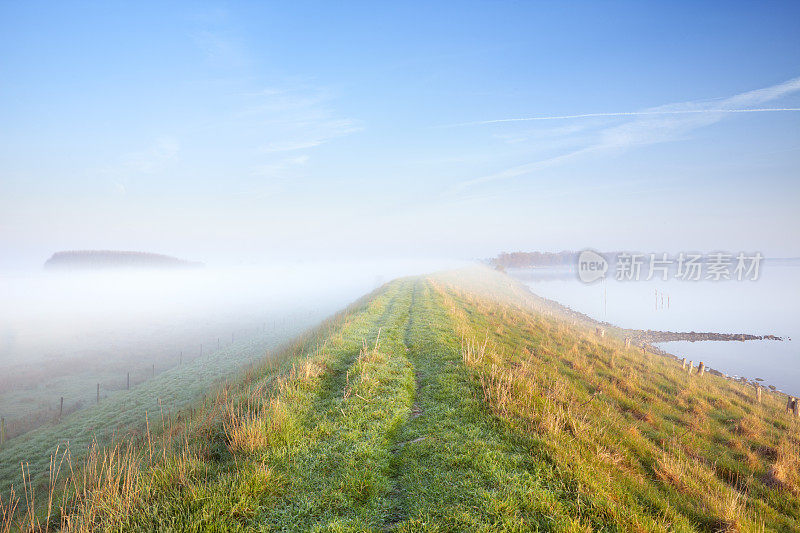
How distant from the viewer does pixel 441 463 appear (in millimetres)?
7359

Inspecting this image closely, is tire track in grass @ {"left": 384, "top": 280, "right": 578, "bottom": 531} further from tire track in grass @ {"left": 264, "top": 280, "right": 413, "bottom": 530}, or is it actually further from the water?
the water

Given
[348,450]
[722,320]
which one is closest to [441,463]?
[348,450]

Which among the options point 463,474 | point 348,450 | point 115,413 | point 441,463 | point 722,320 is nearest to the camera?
point 463,474

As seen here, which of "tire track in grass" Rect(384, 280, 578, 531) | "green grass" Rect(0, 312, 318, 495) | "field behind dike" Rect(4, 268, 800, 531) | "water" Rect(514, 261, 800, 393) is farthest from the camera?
"water" Rect(514, 261, 800, 393)

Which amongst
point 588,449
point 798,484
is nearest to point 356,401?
point 588,449

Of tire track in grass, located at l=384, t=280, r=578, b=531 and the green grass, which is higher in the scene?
tire track in grass, located at l=384, t=280, r=578, b=531

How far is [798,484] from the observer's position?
29.3 ft

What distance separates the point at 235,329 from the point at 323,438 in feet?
140

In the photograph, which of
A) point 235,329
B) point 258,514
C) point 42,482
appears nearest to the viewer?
point 258,514

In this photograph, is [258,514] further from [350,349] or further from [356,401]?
[350,349]

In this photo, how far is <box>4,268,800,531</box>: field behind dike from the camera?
19.3 ft

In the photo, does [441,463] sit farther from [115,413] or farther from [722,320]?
[722,320]

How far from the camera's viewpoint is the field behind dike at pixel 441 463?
5895mm

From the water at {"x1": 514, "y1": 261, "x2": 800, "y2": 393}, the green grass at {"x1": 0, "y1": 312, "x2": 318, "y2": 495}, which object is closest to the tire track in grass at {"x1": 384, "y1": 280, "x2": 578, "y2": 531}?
the green grass at {"x1": 0, "y1": 312, "x2": 318, "y2": 495}
